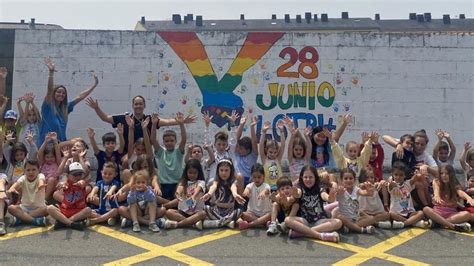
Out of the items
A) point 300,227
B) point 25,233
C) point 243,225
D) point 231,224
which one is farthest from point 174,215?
point 25,233

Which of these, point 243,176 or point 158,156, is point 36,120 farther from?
point 243,176

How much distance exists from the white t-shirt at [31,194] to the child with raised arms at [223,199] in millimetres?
1846

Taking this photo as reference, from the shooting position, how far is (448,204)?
5.98m

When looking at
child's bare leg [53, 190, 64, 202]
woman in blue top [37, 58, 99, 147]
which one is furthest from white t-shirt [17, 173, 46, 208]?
woman in blue top [37, 58, 99, 147]

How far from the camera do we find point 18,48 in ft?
28.4

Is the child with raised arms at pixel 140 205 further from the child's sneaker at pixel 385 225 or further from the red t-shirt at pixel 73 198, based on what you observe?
the child's sneaker at pixel 385 225

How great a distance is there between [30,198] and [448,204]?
485 centimetres

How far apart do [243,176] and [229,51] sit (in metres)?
3.02

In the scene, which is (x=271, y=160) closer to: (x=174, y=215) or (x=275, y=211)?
(x=275, y=211)

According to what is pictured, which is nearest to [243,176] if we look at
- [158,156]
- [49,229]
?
[158,156]

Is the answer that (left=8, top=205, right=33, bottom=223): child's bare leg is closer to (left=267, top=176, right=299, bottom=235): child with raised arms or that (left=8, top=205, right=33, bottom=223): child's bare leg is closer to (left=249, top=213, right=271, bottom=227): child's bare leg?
(left=249, top=213, right=271, bottom=227): child's bare leg

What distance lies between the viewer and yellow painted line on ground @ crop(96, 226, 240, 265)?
15.9 feet

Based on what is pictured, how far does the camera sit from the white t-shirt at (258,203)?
19.5ft

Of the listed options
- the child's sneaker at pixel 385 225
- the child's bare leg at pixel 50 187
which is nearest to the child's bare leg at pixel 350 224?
the child's sneaker at pixel 385 225
